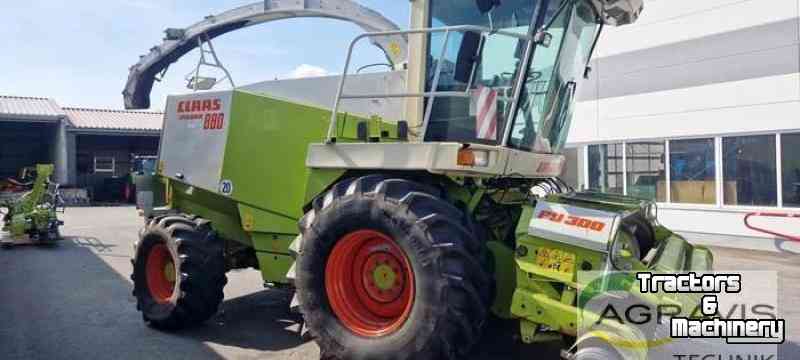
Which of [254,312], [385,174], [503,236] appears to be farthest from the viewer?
[254,312]

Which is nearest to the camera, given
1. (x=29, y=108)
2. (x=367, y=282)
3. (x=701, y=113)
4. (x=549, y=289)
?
(x=549, y=289)

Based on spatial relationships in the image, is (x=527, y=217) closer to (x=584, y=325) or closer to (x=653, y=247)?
(x=584, y=325)

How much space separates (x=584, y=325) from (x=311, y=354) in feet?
7.15

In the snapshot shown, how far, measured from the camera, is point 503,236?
14.2 feet

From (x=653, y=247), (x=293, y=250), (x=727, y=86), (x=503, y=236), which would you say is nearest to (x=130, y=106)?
(x=293, y=250)

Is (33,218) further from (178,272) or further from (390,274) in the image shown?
(390,274)

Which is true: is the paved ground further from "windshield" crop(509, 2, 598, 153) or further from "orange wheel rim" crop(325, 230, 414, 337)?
"windshield" crop(509, 2, 598, 153)

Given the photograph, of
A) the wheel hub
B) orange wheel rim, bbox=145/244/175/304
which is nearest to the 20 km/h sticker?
orange wheel rim, bbox=145/244/175/304

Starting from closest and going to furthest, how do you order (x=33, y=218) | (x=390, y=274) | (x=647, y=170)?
(x=390, y=274)
(x=33, y=218)
(x=647, y=170)

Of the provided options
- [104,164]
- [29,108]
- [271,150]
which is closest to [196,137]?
[271,150]

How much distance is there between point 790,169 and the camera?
10289 mm

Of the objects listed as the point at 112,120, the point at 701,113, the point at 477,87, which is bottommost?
the point at 477,87

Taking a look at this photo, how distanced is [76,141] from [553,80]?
29331 mm

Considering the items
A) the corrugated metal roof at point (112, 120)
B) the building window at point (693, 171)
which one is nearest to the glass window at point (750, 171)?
the building window at point (693, 171)
